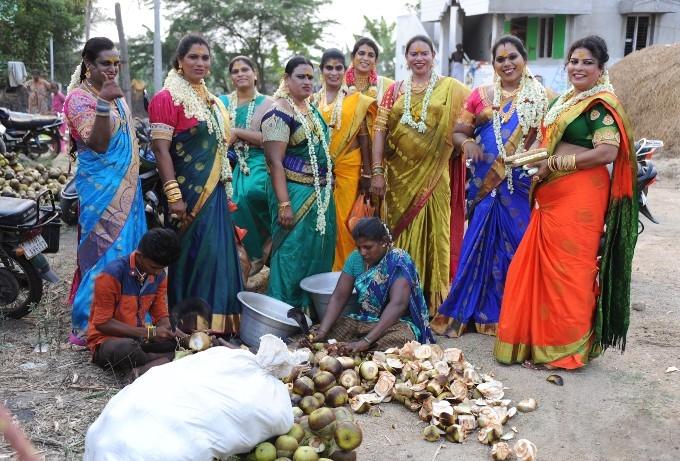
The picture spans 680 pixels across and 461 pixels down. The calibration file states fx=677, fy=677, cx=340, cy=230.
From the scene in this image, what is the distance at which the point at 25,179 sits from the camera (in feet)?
28.4

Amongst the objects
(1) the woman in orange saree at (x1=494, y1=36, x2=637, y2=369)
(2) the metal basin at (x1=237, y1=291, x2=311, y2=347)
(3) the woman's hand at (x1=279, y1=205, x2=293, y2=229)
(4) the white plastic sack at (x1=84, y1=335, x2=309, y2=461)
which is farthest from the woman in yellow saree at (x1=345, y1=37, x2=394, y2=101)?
(4) the white plastic sack at (x1=84, y1=335, x2=309, y2=461)

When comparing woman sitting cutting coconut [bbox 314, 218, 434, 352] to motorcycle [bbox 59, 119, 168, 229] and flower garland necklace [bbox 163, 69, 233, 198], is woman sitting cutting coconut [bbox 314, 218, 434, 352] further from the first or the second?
motorcycle [bbox 59, 119, 168, 229]

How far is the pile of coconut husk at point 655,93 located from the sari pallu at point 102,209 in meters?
14.4

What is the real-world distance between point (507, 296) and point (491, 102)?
1.38 m

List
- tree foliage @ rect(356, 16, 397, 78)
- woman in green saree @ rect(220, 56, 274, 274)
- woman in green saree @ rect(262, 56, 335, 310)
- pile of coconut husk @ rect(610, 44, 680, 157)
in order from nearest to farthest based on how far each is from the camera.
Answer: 1. woman in green saree @ rect(262, 56, 335, 310)
2. woman in green saree @ rect(220, 56, 274, 274)
3. pile of coconut husk @ rect(610, 44, 680, 157)
4. tree foliage @ rect(356, 16, 397, 78)

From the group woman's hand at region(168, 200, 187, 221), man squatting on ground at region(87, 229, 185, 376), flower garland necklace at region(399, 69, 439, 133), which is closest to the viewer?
man squatting on ground at region(87, 229, 185, 376)

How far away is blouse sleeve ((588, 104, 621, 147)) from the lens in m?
3.86

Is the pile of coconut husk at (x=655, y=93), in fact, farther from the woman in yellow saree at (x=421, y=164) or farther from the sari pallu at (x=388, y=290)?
the sari pallu at (x=388, y=290)

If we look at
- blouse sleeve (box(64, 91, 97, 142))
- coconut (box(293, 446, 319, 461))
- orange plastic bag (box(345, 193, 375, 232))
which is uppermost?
blouse sleeve (box(64, 91, 97, 142))

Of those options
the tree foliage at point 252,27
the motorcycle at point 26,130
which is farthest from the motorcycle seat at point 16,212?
the tree foliage at point 252,27

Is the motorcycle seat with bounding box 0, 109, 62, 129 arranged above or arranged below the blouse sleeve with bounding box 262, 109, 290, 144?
below

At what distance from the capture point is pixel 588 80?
3.99 metres

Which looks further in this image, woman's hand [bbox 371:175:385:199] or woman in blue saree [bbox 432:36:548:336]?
woman's hand [bbox 371:175:385:199]

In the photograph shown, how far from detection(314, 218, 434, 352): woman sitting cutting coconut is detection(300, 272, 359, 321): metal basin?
7 centimetres
